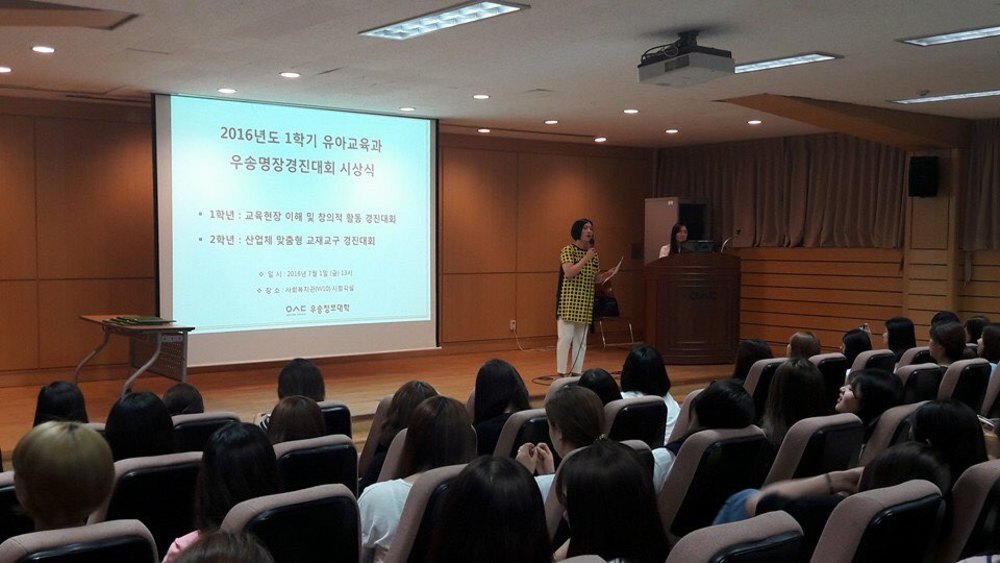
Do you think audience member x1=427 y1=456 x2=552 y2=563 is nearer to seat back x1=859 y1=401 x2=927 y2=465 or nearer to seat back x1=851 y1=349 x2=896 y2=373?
seat back x1=859 y1=401 x2=927 y2=465

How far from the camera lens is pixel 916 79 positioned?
22.6ft

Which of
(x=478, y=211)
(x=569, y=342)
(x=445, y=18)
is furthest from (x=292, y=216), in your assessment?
(x=445, y=18)

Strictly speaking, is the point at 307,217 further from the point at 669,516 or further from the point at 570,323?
the point at 669,516

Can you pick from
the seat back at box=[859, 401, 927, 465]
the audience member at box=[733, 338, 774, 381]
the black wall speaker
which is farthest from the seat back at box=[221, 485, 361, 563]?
the black wall speaker

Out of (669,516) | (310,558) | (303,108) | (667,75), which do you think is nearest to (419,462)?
(310,558)

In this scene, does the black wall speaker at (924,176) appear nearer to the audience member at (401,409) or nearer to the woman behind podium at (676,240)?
the woman behind podium at (676,240)

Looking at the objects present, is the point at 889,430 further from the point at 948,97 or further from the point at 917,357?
the point at 948,97

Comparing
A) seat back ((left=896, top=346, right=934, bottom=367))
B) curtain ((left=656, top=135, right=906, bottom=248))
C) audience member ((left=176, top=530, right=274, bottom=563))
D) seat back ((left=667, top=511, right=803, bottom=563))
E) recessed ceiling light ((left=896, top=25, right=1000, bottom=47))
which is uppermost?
recessed ceiling light ((left=896, top=25, right=1000, bottom=47))

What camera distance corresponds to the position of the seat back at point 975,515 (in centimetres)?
216

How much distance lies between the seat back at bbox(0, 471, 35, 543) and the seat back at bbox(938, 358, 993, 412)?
390cm

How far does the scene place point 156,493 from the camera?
2.60 metres

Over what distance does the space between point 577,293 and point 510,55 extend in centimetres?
263

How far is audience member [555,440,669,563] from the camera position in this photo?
1.78 metres

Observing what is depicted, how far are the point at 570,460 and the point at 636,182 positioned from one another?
10.3 metres
